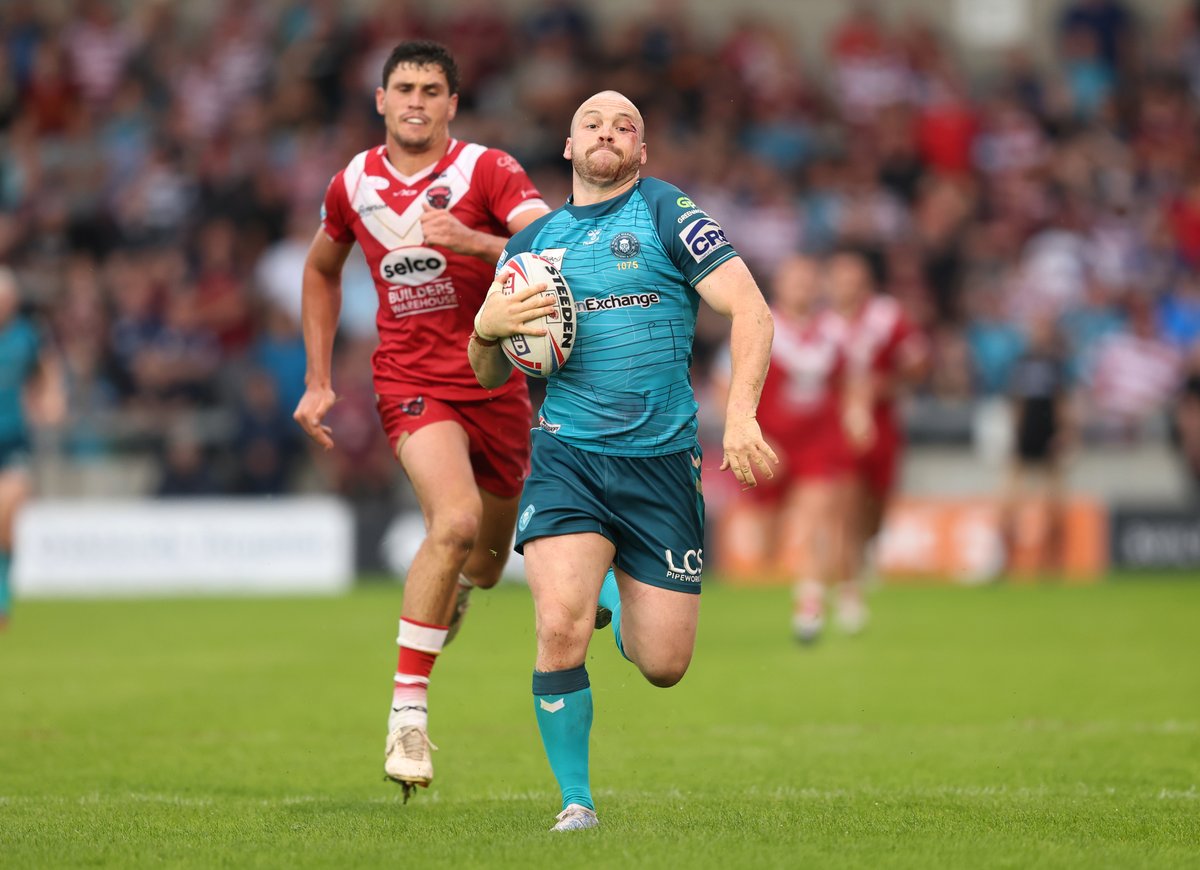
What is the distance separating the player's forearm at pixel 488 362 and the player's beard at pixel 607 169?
0.72 m

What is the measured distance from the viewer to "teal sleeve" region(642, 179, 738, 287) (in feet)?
21.3

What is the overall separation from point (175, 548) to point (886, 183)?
32.7ft

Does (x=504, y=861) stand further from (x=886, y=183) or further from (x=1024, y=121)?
(x=1024, y=121)

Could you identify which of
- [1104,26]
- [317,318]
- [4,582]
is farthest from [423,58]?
[1104,26]

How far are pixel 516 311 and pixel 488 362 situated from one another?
0.38 m

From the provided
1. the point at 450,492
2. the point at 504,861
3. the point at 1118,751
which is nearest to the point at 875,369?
the point at 1118,751

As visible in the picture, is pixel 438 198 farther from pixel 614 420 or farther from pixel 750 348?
pixel 750 348

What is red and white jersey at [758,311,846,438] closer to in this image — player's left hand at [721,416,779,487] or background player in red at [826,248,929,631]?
background player in red at [826,248,929,631]

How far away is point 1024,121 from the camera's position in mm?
23922

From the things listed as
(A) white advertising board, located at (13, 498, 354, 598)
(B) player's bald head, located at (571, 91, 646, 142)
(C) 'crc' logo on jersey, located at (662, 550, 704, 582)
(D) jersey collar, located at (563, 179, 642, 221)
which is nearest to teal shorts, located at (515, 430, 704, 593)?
(C) 'crc' logo on jersey, located at (662, 550, 704, 582)

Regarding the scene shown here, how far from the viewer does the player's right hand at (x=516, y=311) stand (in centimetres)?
639

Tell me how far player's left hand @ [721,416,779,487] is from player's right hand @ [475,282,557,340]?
81 cm

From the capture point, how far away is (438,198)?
7.89 m

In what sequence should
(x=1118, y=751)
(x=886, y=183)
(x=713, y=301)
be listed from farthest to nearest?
1. (x=886, y=183)
2. (x=1118, y=751)
3. (x=713, y=301)
